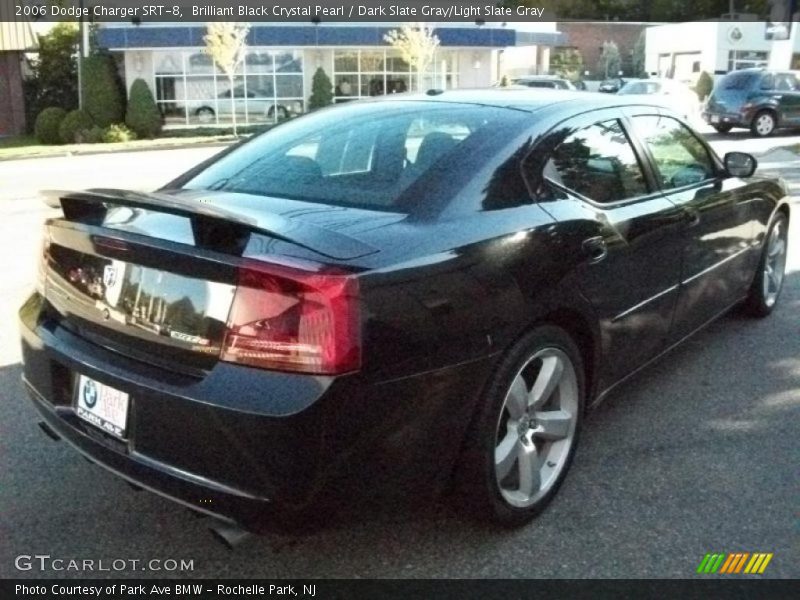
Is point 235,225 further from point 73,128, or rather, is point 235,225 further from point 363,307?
point 73,128

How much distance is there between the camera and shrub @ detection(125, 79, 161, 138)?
29.8m

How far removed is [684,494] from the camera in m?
3.49

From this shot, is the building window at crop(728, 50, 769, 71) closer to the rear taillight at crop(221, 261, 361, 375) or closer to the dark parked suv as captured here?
the dark parked suv

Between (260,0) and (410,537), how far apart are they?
32741mm

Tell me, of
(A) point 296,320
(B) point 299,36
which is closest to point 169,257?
(A) point 296,320

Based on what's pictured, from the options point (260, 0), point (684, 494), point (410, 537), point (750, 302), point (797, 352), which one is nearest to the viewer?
point (410, 537)

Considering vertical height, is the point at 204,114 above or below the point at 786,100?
below

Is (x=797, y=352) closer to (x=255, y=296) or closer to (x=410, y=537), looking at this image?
(x=410, y=537)

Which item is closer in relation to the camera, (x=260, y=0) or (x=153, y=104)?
(x=153, y=104)

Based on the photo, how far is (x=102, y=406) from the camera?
2811 millimetres

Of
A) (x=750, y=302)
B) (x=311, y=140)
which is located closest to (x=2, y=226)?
(x=311, y=140)

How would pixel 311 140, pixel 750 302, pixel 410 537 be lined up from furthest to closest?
pixel 750 302 < pixel 311 140 < pixel 410 537

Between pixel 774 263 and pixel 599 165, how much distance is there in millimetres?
2775

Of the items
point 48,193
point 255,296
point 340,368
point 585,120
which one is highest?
point 585,120
